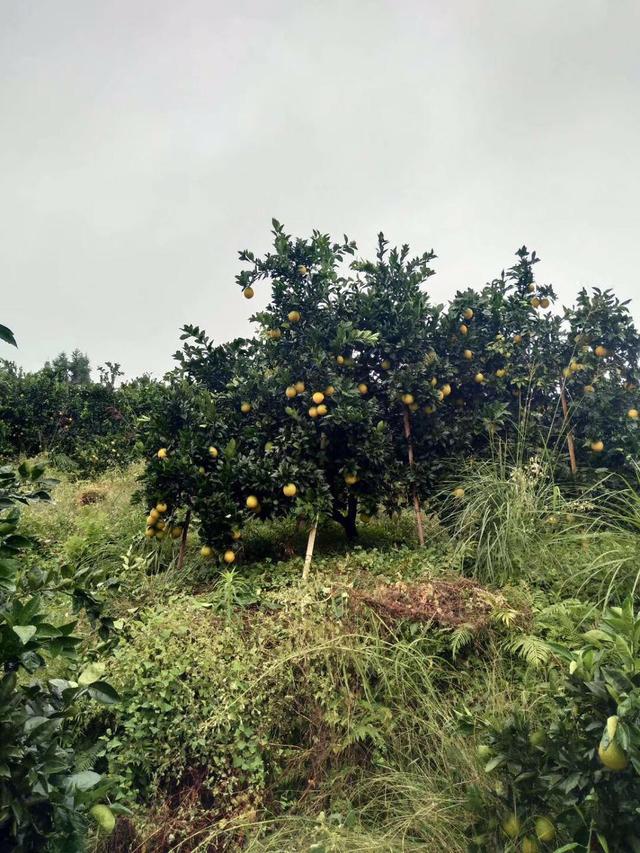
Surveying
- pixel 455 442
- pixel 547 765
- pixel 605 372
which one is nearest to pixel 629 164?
pixel 605 372

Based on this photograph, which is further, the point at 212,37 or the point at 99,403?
the point at 99,403

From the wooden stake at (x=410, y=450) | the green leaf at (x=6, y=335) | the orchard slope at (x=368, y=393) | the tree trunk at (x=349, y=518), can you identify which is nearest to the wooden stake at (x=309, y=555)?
the orchard slope at (x=368, y=393)

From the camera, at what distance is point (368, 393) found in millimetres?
4496

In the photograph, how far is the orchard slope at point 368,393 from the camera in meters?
3.81

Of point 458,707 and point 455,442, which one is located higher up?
point 455,442

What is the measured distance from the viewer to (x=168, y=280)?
28.7ft

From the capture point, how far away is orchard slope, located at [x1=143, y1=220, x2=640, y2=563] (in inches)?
150

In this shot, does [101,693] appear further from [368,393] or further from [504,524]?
Result: [368,393]

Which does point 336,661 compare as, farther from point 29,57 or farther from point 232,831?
point 29,57

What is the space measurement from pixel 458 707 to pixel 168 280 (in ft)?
26.3

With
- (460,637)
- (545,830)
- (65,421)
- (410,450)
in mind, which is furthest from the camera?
(65,421)

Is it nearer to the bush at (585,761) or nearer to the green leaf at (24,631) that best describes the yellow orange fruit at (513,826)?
the bush at (585,761)

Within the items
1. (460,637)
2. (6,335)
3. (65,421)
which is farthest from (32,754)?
(65,421)

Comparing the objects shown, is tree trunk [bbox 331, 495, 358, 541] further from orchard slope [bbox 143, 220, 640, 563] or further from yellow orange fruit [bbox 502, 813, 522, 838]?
yellow orange fruit [bbox 502, 813, 522, 838]
